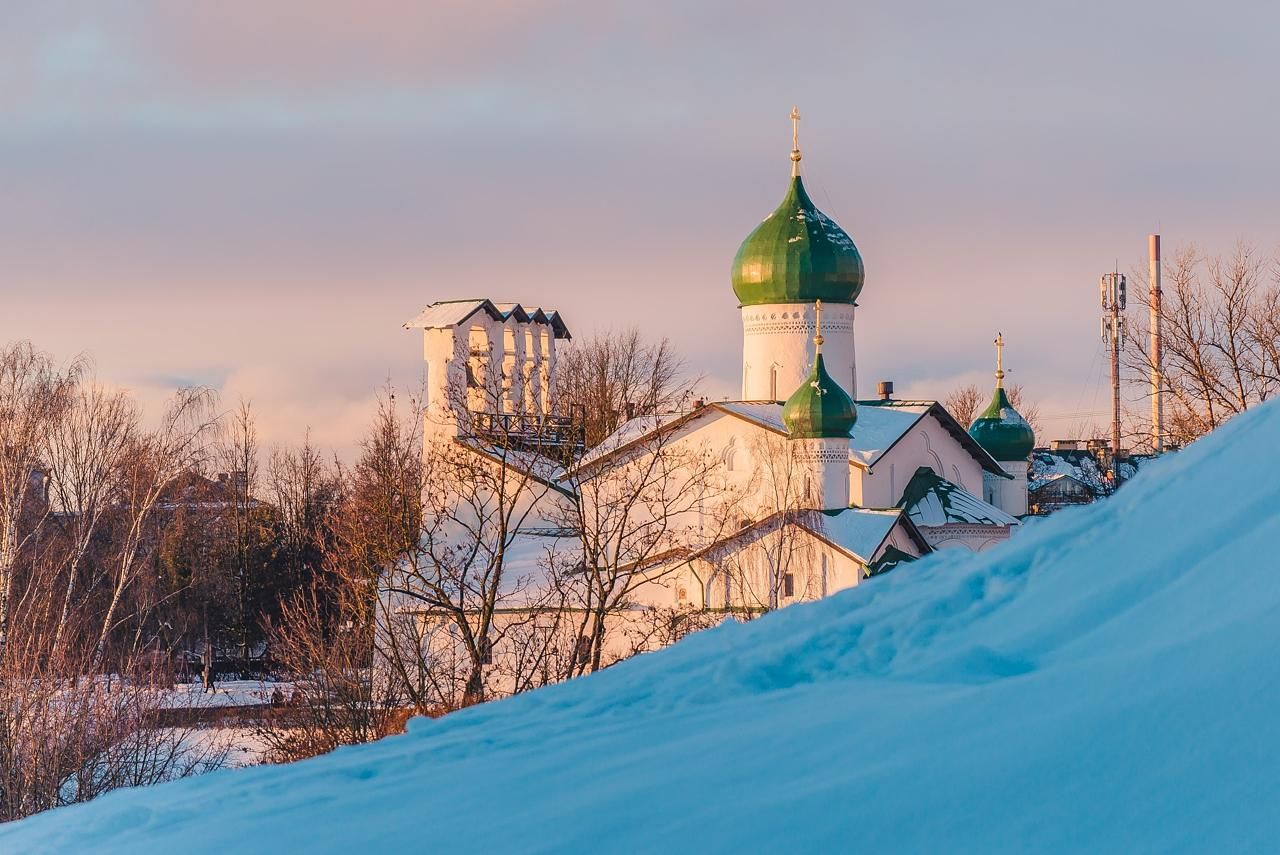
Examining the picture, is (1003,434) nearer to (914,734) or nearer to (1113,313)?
(1113,313)

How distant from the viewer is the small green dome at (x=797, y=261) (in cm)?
2462

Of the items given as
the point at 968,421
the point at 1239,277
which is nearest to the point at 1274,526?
the point at 1239,277

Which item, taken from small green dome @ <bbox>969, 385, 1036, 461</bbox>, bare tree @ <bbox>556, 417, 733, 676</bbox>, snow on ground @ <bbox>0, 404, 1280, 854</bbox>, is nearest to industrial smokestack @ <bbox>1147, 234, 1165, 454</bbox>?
small green dome @ <bbox>969, 385, 1036, 461</bbox>

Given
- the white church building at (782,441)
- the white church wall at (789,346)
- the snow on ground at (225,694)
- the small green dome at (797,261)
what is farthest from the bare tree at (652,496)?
the snow on ground at (225,694)

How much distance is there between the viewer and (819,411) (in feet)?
71.5

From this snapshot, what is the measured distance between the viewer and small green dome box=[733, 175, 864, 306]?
80.8 feet

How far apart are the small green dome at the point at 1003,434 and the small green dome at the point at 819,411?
6951mm

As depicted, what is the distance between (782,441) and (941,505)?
3.44 m

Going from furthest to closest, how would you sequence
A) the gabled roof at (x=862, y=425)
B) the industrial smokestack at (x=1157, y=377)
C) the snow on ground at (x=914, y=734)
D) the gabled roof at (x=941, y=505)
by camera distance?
the gabled roof at (x=941, y=505), the gabled roof at (x=862, y=425), the industrial smokestack at (x=1157, y=377), the snow on ground at (x=914, y=734)

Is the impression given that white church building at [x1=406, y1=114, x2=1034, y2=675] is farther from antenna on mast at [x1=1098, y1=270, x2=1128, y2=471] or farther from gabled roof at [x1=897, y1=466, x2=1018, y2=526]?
antenna on mast at [x1=1098, y1=270, x2=1128, y2=471]

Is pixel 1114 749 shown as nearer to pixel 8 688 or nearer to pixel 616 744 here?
pixel 616 744

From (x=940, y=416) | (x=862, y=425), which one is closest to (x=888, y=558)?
(x=862, y=425)

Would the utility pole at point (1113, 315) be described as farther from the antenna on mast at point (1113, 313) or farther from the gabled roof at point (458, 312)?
the gabled roof at point (458, 312)

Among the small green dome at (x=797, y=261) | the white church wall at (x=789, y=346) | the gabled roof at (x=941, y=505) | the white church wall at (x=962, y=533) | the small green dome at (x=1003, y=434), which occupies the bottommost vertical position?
the white church wall at (x=962, y=533)
